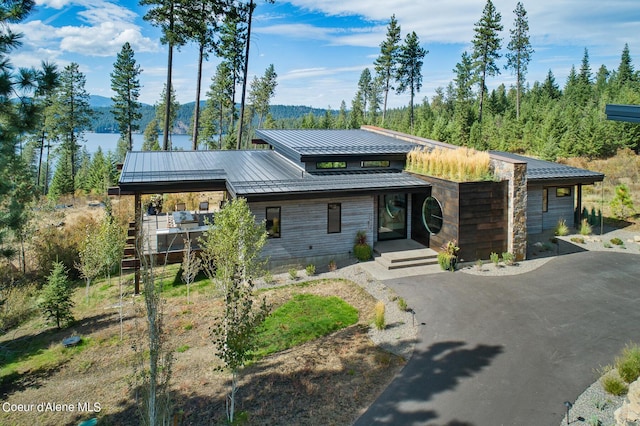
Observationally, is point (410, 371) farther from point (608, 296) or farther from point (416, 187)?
point (416, 187)

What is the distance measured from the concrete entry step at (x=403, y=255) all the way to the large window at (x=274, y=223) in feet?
12.6

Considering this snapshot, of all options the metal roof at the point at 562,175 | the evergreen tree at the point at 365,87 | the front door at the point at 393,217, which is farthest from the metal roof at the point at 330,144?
the evergreen tree at the point at 365,87

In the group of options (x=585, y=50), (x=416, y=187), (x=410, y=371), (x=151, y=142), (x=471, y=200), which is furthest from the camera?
(x=585, y=50)

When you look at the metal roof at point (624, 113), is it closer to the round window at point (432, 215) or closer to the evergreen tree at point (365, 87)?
the round window at point (432, 215)

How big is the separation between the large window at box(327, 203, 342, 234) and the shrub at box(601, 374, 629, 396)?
9.18m

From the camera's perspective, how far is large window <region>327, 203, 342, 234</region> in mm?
14508

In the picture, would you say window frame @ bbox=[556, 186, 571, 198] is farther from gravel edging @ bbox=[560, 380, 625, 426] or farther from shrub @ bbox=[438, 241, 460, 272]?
gravel edging @ bbox=[560, 380, 625, 426]

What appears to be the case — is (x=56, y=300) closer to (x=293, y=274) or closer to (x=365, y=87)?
(x=293, y=274)

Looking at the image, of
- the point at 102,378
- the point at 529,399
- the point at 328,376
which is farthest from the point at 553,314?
the point at 102,378

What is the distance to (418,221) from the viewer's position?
15.8 meters

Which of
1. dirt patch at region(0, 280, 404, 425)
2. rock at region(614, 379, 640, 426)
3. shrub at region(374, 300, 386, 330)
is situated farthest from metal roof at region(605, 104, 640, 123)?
shrub at region(374, 300, 386, 330)

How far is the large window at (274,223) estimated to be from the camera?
45.0ft

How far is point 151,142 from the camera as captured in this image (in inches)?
2569

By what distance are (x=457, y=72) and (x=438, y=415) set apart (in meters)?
54.7
